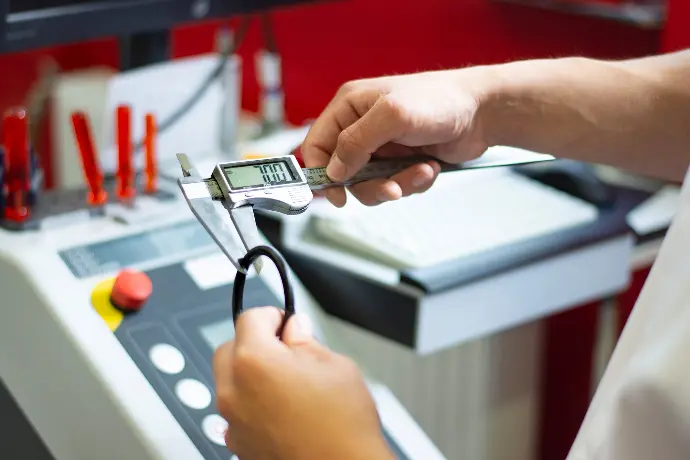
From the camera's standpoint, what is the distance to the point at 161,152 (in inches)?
45.4

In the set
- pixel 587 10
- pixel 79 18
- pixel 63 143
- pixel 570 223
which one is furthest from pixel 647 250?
pixel 63 143

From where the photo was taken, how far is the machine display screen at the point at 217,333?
870 millimetres

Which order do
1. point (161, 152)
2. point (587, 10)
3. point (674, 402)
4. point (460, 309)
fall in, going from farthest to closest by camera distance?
point (587, 10)
point (161, 152)
point (460, 309)
point (674, 402)

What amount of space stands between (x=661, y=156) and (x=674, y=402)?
42cm

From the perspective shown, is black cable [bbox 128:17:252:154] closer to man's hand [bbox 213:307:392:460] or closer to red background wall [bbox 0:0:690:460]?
man's hand [bbox 213:307:392:460]

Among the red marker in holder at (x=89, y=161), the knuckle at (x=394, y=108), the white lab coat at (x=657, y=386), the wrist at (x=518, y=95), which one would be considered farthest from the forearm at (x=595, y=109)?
the red marker in holder at (x=89, y=161)

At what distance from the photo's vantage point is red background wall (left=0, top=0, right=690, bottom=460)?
5.36 ft

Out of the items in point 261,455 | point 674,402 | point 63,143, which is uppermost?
point 674,402

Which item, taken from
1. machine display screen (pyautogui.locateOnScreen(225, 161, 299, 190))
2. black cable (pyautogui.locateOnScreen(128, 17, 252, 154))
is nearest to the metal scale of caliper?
machine display screen (pyautogui.locateOnScreen(225, 161, 299, 190))

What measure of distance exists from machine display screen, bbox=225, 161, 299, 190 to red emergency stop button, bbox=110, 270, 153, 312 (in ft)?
0.56

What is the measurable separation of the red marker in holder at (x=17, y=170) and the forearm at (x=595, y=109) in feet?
1.44

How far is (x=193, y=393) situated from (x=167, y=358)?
4 centimetres

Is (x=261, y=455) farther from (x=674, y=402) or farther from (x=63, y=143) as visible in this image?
(x=63, y=143)

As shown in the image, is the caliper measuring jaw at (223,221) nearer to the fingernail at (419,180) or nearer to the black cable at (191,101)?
the fingernail at (419,180)
